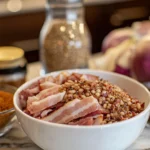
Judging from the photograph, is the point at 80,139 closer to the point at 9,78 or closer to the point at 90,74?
the point at 90,74

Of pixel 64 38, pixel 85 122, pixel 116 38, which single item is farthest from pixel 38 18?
pixel 85 122

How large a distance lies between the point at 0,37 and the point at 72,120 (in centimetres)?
134

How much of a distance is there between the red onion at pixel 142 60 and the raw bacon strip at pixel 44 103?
10.9 inches

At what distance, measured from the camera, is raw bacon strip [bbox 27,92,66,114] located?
55 cm

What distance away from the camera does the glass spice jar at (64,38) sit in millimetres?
826

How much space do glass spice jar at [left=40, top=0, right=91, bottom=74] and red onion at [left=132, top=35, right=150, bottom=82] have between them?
126 millimetres

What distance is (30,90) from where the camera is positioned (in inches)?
23.8

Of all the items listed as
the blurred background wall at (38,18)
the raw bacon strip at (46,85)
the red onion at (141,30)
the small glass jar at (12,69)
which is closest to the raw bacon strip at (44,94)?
the raw bacon strip at (46,85)

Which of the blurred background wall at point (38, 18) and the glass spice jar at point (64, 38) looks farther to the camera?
the blurred background wall at point (38, 18)

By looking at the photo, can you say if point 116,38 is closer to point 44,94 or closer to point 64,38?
point 64,38

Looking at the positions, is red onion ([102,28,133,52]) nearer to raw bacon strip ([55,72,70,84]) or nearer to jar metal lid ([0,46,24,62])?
jar metal lid ([0,46,24,62])

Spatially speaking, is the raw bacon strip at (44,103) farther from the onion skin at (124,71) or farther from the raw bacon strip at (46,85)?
the onion skin at (124,71)

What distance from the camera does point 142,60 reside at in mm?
777

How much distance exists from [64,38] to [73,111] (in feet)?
1.06
